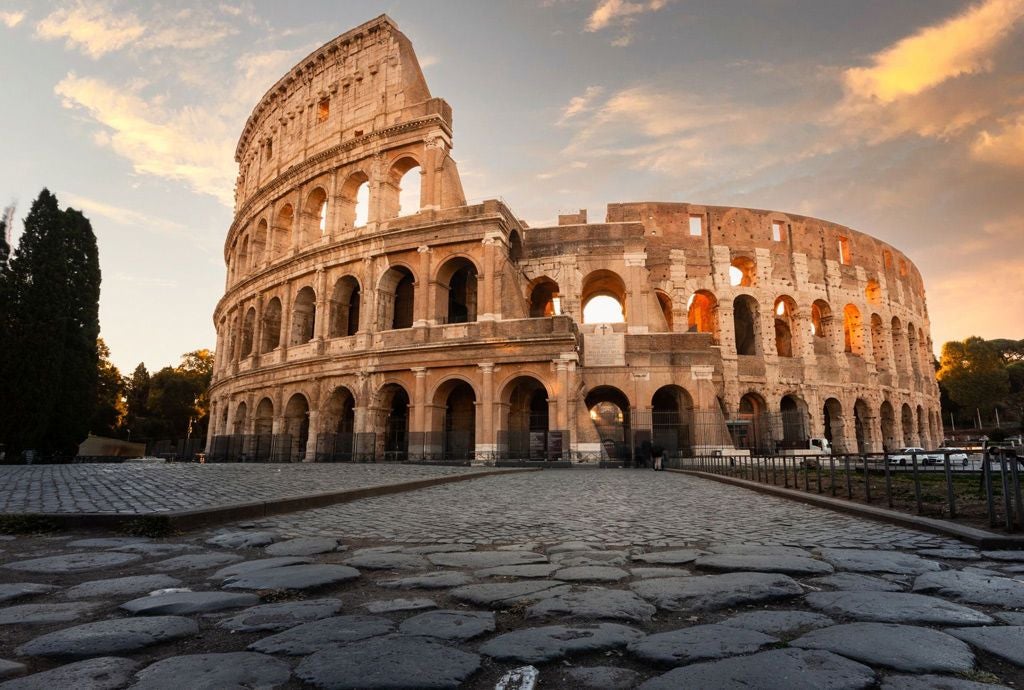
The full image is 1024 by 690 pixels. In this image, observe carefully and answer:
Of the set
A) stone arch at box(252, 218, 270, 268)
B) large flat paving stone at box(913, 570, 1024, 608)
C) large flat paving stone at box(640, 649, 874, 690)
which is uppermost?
stone arch at box(252, 218, 270, 268)

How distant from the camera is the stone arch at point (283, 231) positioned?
2794 centimetres

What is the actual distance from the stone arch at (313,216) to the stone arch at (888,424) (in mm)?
31437

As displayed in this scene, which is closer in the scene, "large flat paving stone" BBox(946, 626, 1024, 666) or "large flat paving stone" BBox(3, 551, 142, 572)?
"large flat paving stone" BBox(946, 626, 1024, 666)

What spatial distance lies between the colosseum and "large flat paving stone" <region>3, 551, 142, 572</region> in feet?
53.2

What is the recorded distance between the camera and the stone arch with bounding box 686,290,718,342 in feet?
94.0

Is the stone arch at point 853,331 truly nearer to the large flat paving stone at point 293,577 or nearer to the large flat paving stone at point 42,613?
the large flat paving stone at point 293,577

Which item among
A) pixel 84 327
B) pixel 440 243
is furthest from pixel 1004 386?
pixel 84 327

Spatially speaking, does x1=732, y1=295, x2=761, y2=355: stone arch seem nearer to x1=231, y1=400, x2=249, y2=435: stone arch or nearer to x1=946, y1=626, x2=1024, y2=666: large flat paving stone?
x1=231, y1=400, x2=249, y2=435: stone arch

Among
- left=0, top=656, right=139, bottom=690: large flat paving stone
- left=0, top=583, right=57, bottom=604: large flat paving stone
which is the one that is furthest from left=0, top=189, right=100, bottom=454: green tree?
left=0, top=656, right=139, bottom=690: large flat paving stone

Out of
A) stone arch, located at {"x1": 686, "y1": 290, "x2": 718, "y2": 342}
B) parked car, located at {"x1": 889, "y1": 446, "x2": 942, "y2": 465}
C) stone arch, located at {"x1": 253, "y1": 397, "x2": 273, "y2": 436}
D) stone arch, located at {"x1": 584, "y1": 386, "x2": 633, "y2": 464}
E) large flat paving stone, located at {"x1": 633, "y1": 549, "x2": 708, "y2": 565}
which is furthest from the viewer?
stone arch, located at {"x1": 686, "y1": 290, "x2": 718, "y2": 342}

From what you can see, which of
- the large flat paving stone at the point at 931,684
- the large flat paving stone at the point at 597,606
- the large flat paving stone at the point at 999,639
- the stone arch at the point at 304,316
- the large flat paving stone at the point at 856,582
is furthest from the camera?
the stone arch at the point at 304,316

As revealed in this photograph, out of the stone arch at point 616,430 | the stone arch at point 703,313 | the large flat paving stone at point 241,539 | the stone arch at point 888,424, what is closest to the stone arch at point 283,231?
the stone arch at point 616,430

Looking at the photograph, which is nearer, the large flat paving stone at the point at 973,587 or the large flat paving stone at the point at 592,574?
the large flat paving stone at the point at 973,587

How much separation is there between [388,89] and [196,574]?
2580 cm
